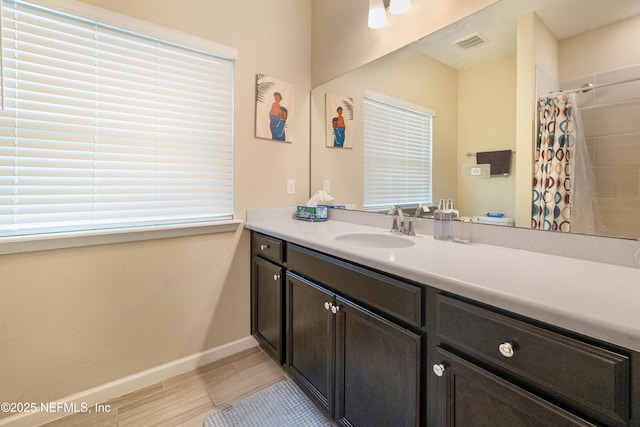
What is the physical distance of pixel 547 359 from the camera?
0.63 m

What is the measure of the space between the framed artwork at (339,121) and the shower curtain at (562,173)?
1173 millimetres

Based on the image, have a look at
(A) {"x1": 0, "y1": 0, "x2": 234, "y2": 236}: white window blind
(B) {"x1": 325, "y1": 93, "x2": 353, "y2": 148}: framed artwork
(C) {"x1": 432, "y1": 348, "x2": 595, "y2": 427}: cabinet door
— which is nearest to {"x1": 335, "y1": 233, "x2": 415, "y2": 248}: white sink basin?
(C) {"x1": 432, "y1": 348, "x2": 595, "y2": 427}: cabinet door

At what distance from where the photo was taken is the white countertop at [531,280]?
1.86ft

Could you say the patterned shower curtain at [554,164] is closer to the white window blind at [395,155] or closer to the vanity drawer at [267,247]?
the white window blind at [395,155]

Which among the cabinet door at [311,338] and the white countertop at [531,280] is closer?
the white countertop at [531,280]

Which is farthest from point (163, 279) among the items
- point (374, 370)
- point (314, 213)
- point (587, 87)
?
point (587, 87)

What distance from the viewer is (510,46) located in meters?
1.19

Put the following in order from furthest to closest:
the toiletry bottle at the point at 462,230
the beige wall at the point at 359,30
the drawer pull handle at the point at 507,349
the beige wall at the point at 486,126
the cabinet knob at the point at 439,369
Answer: the beige wall at the point at 359,30
the toiletry bottle at the point at 462,230
the beige wall at the point at 486,126
the cabinet knob at the point at 439,369
the drawer pull handle at the point at 507,349

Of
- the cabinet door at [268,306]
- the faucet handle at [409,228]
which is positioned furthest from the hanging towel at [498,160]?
the cabinet door at [268,306]

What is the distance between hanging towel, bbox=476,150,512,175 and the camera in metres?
1.21

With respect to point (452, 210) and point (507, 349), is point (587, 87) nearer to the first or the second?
point (452, 210)

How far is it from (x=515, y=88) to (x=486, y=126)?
0.17m

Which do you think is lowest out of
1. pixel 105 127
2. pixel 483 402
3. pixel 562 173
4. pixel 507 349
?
pixel 483 402

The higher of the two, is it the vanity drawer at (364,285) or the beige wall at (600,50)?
the beige wall at (600,50)
